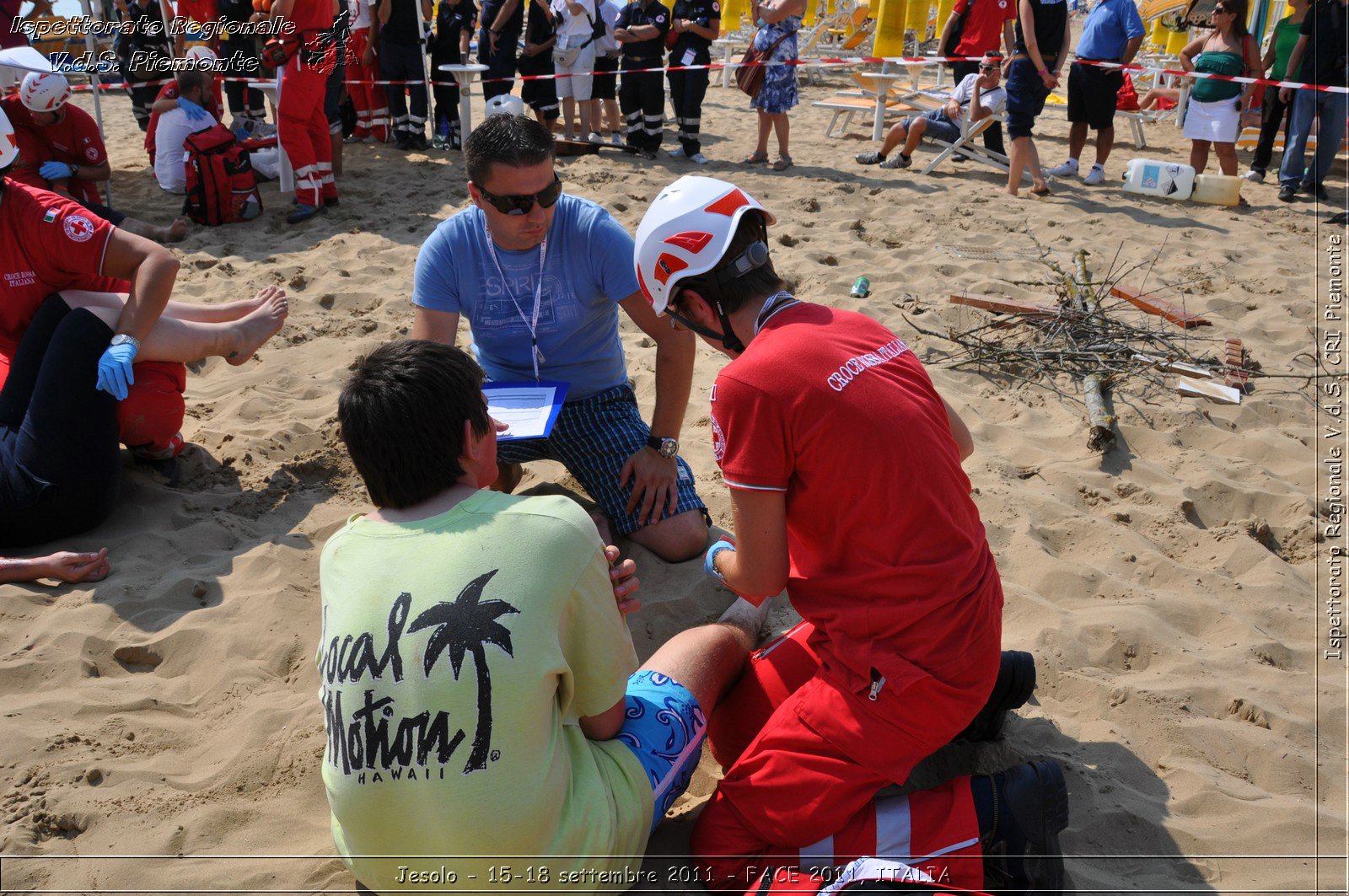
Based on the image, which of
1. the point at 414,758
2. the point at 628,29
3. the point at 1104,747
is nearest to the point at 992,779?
the point at 1104,747

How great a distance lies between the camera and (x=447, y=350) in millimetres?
1979

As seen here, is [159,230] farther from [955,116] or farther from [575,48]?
[955,116]

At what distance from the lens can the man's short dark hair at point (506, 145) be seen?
3.00 metres

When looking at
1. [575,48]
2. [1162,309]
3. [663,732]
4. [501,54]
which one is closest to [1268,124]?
[1162,309]

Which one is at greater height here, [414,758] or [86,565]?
[414,758]

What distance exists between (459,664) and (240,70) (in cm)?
941

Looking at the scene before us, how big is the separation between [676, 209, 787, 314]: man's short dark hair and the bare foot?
2379mm

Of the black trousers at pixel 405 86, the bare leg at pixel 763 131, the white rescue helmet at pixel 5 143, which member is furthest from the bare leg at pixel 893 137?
the white rescue helmet at pixel 5 143

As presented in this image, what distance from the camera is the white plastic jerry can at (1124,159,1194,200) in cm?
755

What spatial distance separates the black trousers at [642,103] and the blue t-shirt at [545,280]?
586 centimetres

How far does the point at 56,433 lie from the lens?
10.6ft

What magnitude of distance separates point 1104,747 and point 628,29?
814cm

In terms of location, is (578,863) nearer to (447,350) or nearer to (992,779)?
(992,779)

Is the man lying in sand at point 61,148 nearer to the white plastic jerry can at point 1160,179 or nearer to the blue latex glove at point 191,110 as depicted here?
the blue latex glove at point 191,110
